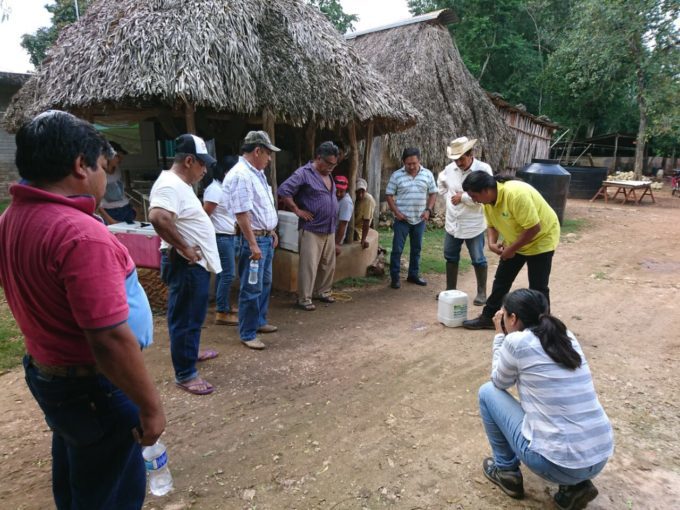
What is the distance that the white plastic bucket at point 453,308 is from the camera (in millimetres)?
4453

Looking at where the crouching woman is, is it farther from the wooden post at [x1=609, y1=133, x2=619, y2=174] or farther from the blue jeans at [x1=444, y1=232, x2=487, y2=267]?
the wooden post at [x1=609, y1=133, x2=619, y2=174]

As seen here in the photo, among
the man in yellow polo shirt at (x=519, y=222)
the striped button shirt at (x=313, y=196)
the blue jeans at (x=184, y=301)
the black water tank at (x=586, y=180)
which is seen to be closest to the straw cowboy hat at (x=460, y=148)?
Result: the man in yellow polo shirt at (x=519, y=222)

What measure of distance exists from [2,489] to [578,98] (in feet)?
73.9

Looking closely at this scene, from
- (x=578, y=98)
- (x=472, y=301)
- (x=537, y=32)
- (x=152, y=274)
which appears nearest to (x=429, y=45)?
(x=472, y=301)

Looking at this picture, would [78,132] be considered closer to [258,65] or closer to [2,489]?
[2,489]

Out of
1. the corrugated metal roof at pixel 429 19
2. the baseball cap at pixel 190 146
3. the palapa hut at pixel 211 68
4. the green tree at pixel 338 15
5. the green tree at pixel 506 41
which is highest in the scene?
the green tree at pixel 338 15

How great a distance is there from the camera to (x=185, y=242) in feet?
9.20

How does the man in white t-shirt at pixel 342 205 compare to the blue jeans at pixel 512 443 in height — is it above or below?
above

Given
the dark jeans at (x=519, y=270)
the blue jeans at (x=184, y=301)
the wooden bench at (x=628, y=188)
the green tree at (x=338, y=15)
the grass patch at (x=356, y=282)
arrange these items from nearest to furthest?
the blue jeans at (x=184, y=301) → the dark jeans at (x=519, y=270) → the grass patch at (x=356, y=282) → the wooden bench at (x=628, y=188) → the green tree at (x=338, y=15)

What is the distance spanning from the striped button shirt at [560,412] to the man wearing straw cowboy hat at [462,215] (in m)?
3.05

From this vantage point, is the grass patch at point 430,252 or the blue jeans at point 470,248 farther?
the grass patch at point 430,252

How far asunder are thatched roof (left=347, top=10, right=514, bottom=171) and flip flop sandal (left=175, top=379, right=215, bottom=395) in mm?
7445

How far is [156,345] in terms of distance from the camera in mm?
3914

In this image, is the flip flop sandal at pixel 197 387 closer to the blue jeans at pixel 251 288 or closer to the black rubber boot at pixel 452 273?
the blue jeans at pixel 251 288
